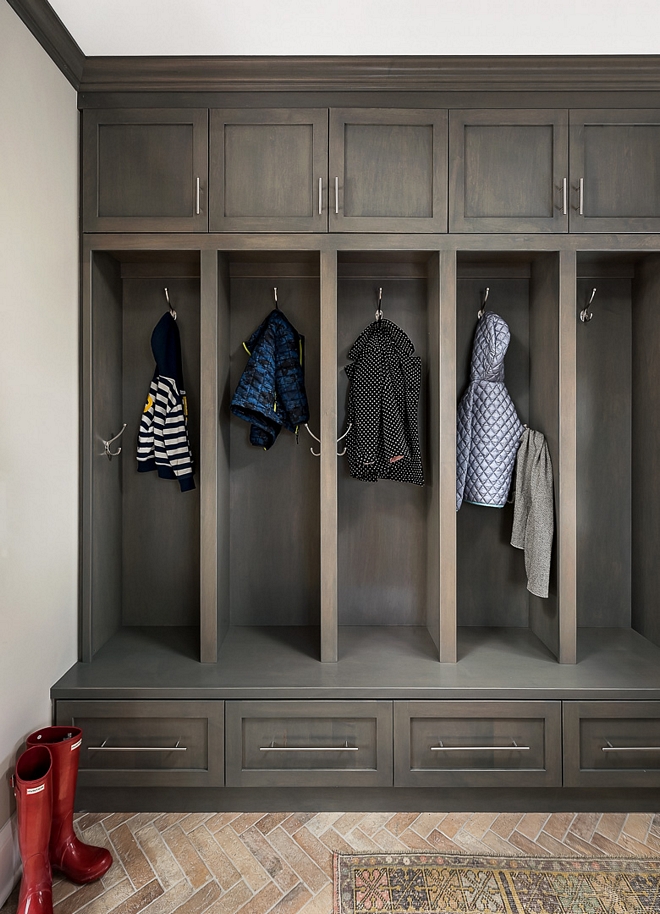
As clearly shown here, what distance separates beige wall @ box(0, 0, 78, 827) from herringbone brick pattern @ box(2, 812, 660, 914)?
16.0 inches

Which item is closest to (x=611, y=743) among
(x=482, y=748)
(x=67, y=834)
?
(x=482, y=748)

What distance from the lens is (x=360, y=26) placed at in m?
1.97

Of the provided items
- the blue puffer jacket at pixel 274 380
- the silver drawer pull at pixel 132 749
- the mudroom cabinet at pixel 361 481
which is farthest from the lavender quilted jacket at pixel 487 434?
the silver drawer pull at pixel 132 749

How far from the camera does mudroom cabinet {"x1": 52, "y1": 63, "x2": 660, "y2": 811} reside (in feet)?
6.71

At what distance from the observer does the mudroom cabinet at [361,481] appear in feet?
6.71

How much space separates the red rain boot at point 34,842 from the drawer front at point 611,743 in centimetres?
166

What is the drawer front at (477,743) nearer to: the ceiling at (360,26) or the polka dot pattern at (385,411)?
the polka dot pattern at (385,411)

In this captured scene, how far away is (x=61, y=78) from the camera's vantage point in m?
2.08

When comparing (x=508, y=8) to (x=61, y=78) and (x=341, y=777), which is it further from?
(x=341, y=777)

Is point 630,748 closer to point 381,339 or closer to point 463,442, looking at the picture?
point 463,442

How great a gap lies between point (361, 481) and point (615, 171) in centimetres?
158

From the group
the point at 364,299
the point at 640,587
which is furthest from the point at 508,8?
the point at 640,587

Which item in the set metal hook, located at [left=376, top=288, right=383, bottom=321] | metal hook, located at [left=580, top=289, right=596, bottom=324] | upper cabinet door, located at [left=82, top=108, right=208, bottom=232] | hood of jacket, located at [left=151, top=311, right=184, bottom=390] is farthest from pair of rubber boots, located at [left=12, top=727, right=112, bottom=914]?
metal hook, located at [left=580, top=289, right=596, bottom=324]

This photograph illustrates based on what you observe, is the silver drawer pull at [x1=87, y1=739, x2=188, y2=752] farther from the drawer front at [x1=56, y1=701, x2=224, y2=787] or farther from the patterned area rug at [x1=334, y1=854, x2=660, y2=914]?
the patterned area rug at [x1=334, y1=854, x2=660, y2=914]
